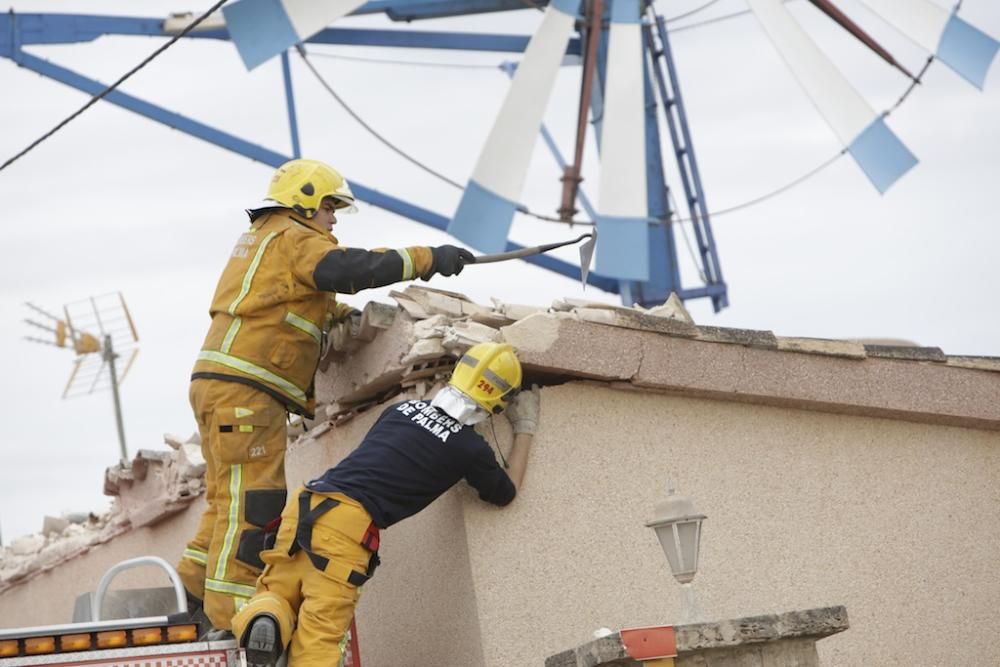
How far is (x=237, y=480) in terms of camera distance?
6.62 m

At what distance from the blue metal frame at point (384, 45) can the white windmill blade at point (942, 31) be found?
2240 millimetres

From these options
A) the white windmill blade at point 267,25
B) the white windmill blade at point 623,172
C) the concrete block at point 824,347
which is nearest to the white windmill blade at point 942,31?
the white windmill blade at point 623,172

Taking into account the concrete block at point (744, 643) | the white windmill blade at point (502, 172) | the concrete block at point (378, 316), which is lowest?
the concrete block at point (744, 643)

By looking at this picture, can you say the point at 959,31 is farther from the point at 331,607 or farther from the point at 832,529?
the point at 331,607

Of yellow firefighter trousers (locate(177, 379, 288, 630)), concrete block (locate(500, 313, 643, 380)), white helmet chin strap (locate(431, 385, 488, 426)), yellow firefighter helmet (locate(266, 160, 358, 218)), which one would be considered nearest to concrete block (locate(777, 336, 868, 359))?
concrete block (locate(500, 313, 643, 380))

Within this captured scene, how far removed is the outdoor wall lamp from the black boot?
137cm

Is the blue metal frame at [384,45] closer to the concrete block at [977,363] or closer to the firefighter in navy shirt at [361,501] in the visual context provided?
the concrete block at [977,363]

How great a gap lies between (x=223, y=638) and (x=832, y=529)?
292 centimetres

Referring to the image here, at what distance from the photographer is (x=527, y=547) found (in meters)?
6.70

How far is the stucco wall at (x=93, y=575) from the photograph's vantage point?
10047 mm

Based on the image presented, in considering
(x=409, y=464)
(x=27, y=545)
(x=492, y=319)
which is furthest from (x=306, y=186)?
(x=27, y=545)

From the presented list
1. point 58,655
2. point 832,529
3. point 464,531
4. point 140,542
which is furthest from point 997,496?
point 140,542

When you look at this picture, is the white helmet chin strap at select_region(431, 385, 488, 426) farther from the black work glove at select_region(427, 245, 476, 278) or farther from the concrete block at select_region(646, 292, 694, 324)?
the concrete block at select_region(646, 292, 694, 324)

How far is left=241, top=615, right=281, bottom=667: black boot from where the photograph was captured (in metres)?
5.68
